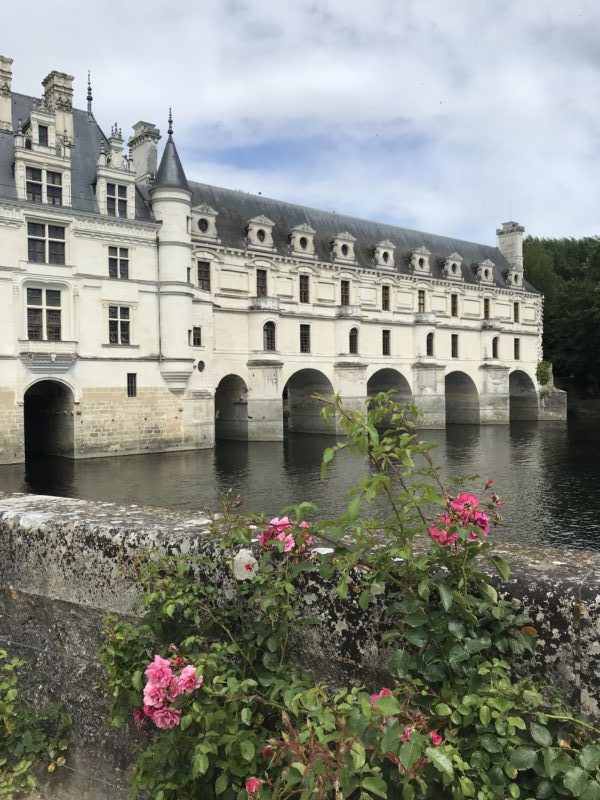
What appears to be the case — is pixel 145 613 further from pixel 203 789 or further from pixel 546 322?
pixel 546 322

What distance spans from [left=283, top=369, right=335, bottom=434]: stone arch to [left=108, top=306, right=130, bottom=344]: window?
12.8 metres

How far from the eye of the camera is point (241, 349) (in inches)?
1364

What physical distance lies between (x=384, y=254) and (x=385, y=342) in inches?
238

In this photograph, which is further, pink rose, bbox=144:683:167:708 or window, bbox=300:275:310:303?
window, bbox=300:275:310:303

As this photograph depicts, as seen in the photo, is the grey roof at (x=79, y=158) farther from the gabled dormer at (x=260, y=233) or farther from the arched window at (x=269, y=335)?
the arched window at (x=269, y=335)

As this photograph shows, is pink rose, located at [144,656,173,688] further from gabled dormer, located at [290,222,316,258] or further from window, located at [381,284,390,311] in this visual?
window, located at [381,284,390,311]

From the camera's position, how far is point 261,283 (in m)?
36.1

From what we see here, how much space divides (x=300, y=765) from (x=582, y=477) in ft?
72.9

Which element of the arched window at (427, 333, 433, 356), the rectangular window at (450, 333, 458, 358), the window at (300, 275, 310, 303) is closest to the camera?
the window at (300, 275, 310, 303)

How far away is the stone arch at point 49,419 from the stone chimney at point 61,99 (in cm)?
1151

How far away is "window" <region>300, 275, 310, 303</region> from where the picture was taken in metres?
38.0

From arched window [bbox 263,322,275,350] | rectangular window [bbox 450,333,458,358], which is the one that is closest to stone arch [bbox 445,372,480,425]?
rectangular window [bbox 450,333,458,358]

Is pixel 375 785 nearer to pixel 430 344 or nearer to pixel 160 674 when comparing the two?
pixel 160 674

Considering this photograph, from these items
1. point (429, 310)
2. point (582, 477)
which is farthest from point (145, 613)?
point (429, 310)
